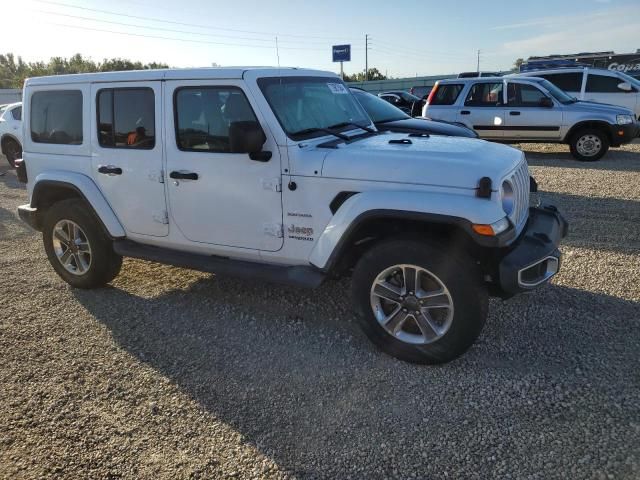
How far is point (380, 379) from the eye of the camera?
10.7 ft

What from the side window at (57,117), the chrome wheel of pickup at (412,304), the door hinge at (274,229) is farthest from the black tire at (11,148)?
the chrome wheel of pickup at (412,304)

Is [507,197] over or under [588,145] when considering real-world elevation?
under

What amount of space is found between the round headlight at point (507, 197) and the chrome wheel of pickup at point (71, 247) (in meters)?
3.69

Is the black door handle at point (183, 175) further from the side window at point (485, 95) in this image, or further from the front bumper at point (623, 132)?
the front bumper at point (623, 132)

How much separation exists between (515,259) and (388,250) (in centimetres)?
78

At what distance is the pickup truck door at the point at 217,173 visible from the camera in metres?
3.63

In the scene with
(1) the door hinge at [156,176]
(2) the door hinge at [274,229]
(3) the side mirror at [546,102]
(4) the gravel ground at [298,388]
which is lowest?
(4) the gravel ground at [298,388]

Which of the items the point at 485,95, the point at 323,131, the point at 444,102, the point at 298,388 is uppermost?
the point at 485,95

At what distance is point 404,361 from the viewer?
3.42 m

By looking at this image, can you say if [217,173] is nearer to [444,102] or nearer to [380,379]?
[380,379]

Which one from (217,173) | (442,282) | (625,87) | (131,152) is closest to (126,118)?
(131,152)

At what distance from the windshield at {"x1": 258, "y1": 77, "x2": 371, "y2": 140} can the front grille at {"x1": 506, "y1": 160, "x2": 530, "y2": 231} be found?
55.2 inches

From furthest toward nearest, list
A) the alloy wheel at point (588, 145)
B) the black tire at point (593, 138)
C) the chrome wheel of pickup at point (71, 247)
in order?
1. the alloy wheel at point (588, 145)
2. the black tire at point (593, 138)
3. the chrome wheel of pickup at point (71, 247)

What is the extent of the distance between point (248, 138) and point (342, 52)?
154 ft
